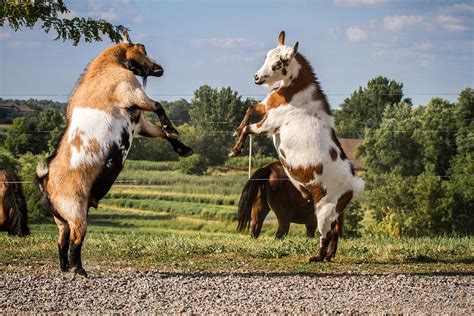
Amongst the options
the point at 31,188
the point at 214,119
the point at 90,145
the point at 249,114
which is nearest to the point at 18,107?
the point at 214,119

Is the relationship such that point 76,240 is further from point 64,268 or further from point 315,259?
point 315,259

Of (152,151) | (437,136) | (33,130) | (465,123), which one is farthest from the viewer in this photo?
(437,136)

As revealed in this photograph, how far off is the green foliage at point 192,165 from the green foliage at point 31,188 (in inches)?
205

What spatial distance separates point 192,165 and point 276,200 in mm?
14452

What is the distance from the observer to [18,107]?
2223cm

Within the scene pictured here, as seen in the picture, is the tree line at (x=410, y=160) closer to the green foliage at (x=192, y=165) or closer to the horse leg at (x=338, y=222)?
the green foliage at (x=192, y=165)

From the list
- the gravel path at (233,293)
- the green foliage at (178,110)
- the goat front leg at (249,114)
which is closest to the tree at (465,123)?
the green foliage at (178,110)

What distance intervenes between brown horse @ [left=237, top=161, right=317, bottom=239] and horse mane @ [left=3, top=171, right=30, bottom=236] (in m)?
4.35

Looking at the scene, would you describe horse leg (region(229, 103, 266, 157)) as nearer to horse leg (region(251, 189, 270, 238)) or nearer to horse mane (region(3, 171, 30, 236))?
horse leg (region(251, 189, 270, 238))

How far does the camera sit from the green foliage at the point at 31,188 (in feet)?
85.7

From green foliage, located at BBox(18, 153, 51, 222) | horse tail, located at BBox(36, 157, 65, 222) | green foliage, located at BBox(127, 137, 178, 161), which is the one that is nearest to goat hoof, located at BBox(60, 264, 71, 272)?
horse tail, located at BBox(36, 157, 65, 222)

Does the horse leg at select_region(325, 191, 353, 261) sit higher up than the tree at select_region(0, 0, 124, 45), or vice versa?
the tree at select_region(0, 0, 124, 45)

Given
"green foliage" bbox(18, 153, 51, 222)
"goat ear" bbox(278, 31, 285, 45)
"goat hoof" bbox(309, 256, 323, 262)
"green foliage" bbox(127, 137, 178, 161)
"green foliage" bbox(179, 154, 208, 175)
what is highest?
"goat ear" bbox(278, 31, 285, 45)

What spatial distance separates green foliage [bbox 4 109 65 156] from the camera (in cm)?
2442
